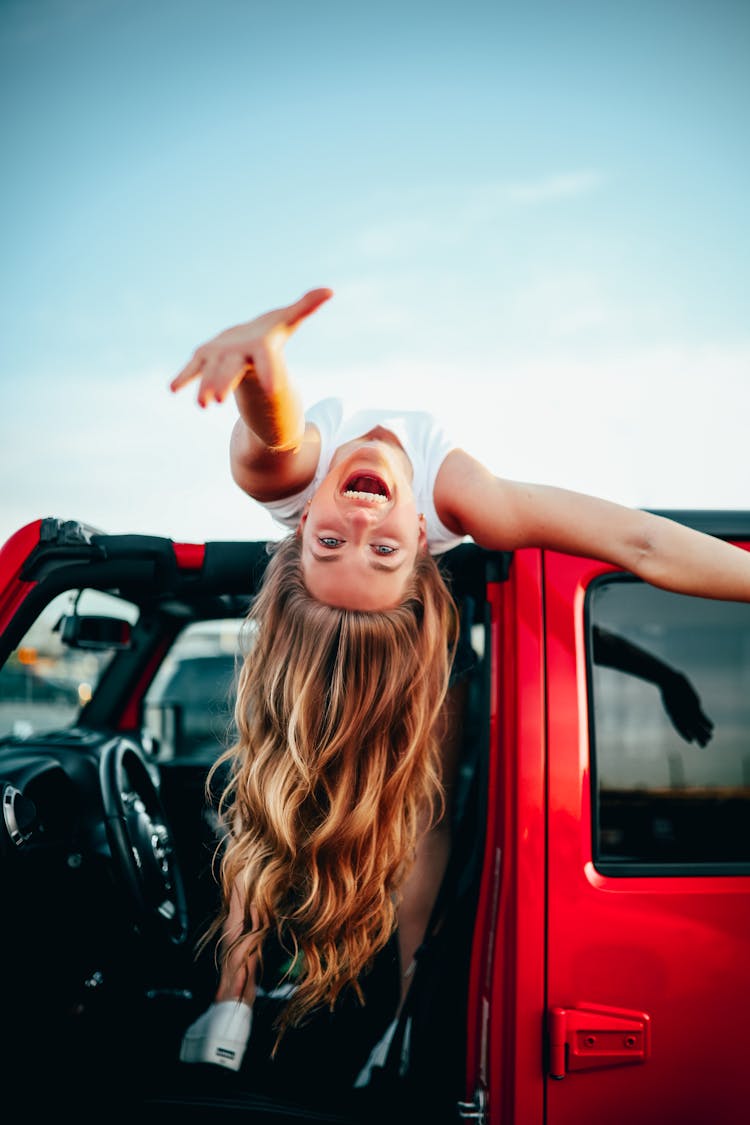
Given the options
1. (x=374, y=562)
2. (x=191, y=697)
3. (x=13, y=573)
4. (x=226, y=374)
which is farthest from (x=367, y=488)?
(x=191, y=697)

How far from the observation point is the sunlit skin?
1.91m

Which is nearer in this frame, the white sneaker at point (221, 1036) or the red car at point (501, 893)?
the red car at point (501, 893)

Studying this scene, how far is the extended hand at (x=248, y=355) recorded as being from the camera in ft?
4.58

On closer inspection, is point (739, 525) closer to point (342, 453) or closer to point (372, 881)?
point (342, 453)

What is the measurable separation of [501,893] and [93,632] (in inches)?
51.7

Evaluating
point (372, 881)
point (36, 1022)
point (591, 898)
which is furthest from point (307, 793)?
point (36, 1022)

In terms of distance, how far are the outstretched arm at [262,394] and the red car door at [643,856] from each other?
24.2 inches

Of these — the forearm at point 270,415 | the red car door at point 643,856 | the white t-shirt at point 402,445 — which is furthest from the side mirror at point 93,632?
the red car door at point 643,856

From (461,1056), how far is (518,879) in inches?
24.0

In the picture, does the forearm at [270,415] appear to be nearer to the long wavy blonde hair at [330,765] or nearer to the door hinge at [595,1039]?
the long wavy blonde hair at [330,765]

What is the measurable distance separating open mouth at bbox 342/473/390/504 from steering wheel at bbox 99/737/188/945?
1.22 m

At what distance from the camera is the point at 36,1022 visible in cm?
212

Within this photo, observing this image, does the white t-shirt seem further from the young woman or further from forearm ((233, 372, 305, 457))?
forearm ((233, 372, 305, 457))

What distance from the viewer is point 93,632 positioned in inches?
92.6
